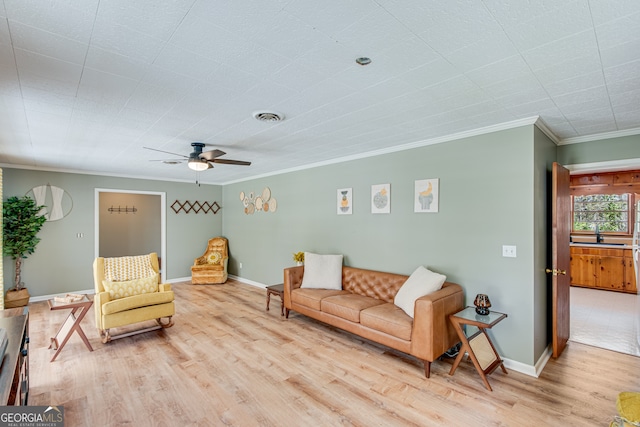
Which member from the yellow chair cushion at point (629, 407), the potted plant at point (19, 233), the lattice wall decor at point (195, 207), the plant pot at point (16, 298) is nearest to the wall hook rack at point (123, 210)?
the lattice wall decor at point (195, 207)

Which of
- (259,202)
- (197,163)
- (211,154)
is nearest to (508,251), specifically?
(211,154)

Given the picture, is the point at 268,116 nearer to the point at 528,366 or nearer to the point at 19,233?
the point at 528,366

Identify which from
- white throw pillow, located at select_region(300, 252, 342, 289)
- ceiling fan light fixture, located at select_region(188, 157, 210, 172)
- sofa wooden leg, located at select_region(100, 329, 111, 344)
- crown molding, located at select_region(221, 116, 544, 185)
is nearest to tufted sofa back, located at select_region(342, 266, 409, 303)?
white throw pillow, located at select_region(300, 252, 342, 289)

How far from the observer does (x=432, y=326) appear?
275 centimetres

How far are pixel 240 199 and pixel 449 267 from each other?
16.5 ft

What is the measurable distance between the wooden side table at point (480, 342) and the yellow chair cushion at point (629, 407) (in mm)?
1070

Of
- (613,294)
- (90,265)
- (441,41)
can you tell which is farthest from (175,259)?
(613,294)

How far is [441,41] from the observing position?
1.62 meters

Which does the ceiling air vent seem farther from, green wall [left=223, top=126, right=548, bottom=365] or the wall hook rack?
the wall hook rack

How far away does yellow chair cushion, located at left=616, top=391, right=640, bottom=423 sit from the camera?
1.40 meters

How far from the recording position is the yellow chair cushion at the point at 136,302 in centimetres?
350

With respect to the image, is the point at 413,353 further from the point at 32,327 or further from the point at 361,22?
the point at 32,327

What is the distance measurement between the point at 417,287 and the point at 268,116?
2.32m

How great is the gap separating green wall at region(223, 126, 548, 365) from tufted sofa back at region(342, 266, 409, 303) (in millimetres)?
168
